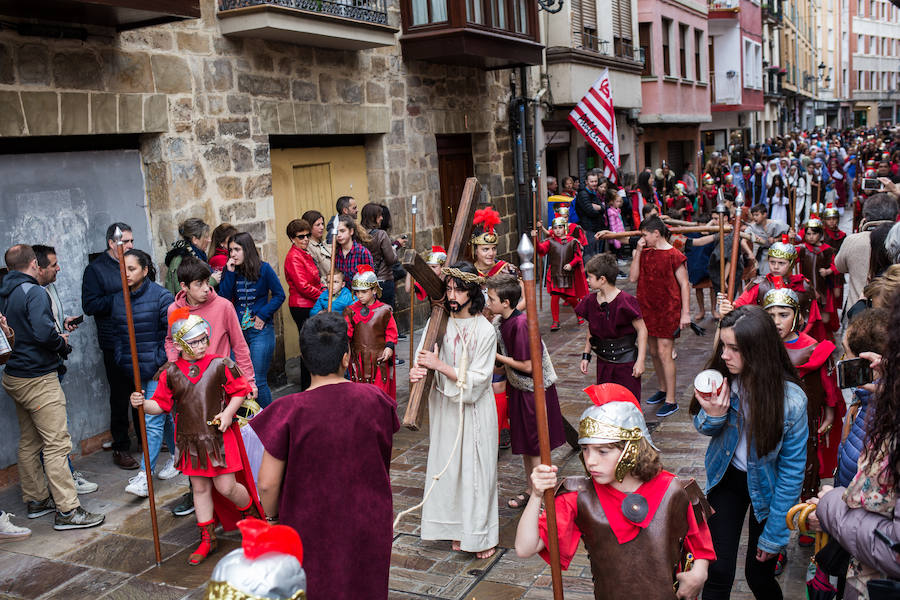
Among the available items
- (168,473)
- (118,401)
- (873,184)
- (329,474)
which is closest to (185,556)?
(168,473)

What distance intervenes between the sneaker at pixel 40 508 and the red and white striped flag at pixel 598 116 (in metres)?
10.3

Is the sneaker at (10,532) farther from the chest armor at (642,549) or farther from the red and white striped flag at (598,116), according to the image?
the red and white striped flag at (598,116)

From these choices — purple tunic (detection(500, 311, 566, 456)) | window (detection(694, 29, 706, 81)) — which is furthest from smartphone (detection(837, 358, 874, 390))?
window (detection(694, 29, 706, 81))

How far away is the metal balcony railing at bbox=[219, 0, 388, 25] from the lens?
8359mm

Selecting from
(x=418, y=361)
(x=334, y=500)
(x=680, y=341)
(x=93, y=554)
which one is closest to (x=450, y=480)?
(x=418, y=361)

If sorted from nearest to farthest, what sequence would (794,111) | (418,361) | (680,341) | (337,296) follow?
(418,361) → (337,296) → (680,341) → (794,111)

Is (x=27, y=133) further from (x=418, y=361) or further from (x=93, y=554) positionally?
(x=418, y=361)

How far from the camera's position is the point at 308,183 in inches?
404

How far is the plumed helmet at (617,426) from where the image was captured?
9.46ft

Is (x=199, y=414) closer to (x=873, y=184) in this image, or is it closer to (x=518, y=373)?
(x=518, y=373)

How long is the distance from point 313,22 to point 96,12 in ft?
9.17

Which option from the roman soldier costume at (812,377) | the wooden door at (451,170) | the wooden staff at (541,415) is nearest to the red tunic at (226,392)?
the wooden staff at (541,415)

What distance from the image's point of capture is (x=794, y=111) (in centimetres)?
4991

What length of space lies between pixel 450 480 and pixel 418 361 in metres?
0.88
